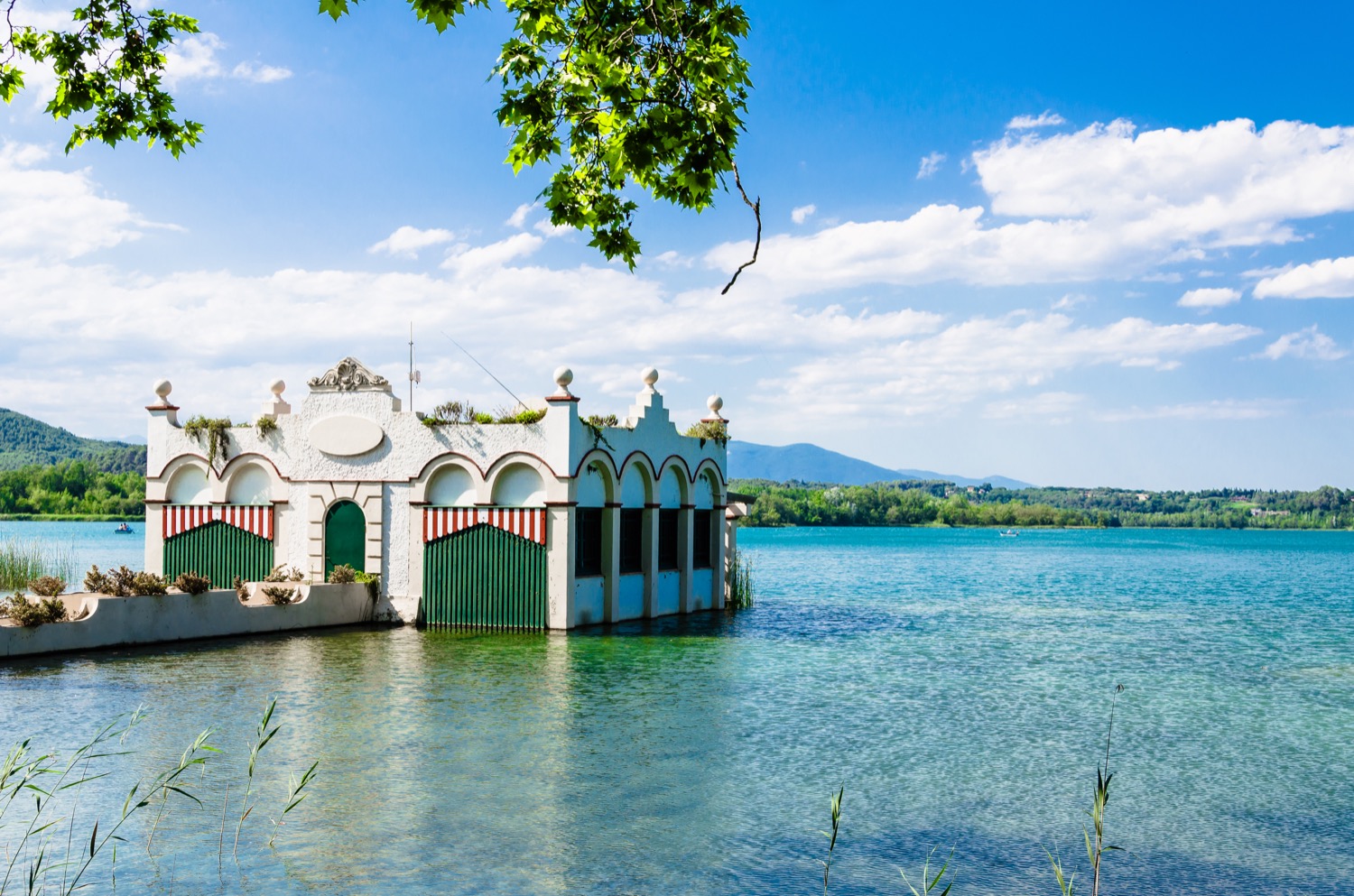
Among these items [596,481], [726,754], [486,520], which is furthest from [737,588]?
[726,754]

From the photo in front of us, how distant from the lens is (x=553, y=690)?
1672 centimetres

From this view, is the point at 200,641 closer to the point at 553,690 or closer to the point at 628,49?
the point at 553,690

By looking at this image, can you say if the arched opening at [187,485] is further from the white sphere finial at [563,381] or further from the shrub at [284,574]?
the white sphere finial at [563,381]

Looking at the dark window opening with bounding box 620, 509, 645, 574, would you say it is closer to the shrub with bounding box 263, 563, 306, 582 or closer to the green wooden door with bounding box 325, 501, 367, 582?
the green wooden door with bounding box 325, 501, 367, 582

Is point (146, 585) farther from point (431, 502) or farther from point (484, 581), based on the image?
point (484, 581)

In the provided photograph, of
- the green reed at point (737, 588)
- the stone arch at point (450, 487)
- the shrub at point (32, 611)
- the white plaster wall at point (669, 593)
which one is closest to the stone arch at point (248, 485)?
the stone arch at point (450, 487)

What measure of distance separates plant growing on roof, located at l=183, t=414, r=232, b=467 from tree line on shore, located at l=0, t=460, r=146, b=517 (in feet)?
207

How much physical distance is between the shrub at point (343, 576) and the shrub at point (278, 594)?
119cm

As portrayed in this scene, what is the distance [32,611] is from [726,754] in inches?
468

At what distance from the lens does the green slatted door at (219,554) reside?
2555cm

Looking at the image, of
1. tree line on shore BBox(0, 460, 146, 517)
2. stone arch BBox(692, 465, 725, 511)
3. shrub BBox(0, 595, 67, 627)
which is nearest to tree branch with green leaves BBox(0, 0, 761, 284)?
shrub BBox(0, 595, 67, 627)

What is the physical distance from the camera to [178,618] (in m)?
20.9

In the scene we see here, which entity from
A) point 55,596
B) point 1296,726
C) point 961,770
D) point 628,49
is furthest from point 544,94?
point 55,596

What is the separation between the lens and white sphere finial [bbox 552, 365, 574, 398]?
23.1m
